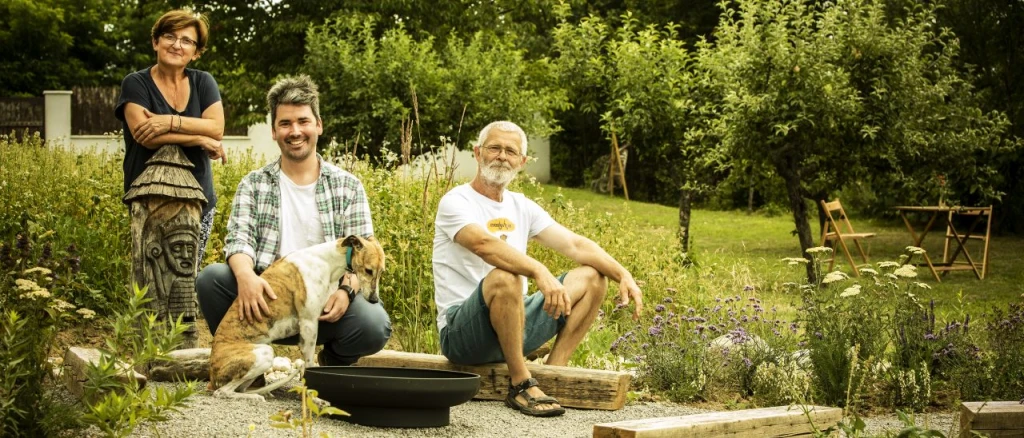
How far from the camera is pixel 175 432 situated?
3.88 meters

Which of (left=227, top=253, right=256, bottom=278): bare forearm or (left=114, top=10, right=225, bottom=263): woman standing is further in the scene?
(left=114, top=10, right=225, bottom=263): woman standing

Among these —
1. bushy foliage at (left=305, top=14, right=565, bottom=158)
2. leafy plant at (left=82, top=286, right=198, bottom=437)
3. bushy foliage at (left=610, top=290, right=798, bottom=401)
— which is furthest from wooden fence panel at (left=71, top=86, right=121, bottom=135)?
leafy plant at (left=82, top=286, right=198, bottom=437)

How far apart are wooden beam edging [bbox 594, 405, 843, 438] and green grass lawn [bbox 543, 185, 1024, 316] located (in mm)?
4534

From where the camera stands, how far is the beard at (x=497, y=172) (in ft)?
16.7

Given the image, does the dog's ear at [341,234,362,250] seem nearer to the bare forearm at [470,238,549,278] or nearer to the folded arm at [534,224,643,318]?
the bare forearm at [470,238,549,278]

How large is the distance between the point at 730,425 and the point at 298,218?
6.77 ft

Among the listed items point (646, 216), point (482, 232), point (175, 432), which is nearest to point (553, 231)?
point (482, 232)

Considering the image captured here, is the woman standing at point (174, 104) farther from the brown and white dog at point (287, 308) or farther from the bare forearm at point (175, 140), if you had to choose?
the brown and white dog at point (287, 308)

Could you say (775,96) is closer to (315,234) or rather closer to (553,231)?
(553,231)

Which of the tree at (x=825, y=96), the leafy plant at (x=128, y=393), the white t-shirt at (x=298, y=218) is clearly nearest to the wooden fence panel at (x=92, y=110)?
the tree at (x=825, y=96)

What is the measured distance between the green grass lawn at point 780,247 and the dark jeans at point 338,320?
4.61 m

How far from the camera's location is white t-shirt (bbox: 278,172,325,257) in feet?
15.7

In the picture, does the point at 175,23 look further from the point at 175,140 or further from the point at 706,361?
the point at 706,361

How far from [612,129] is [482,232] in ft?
41.5
